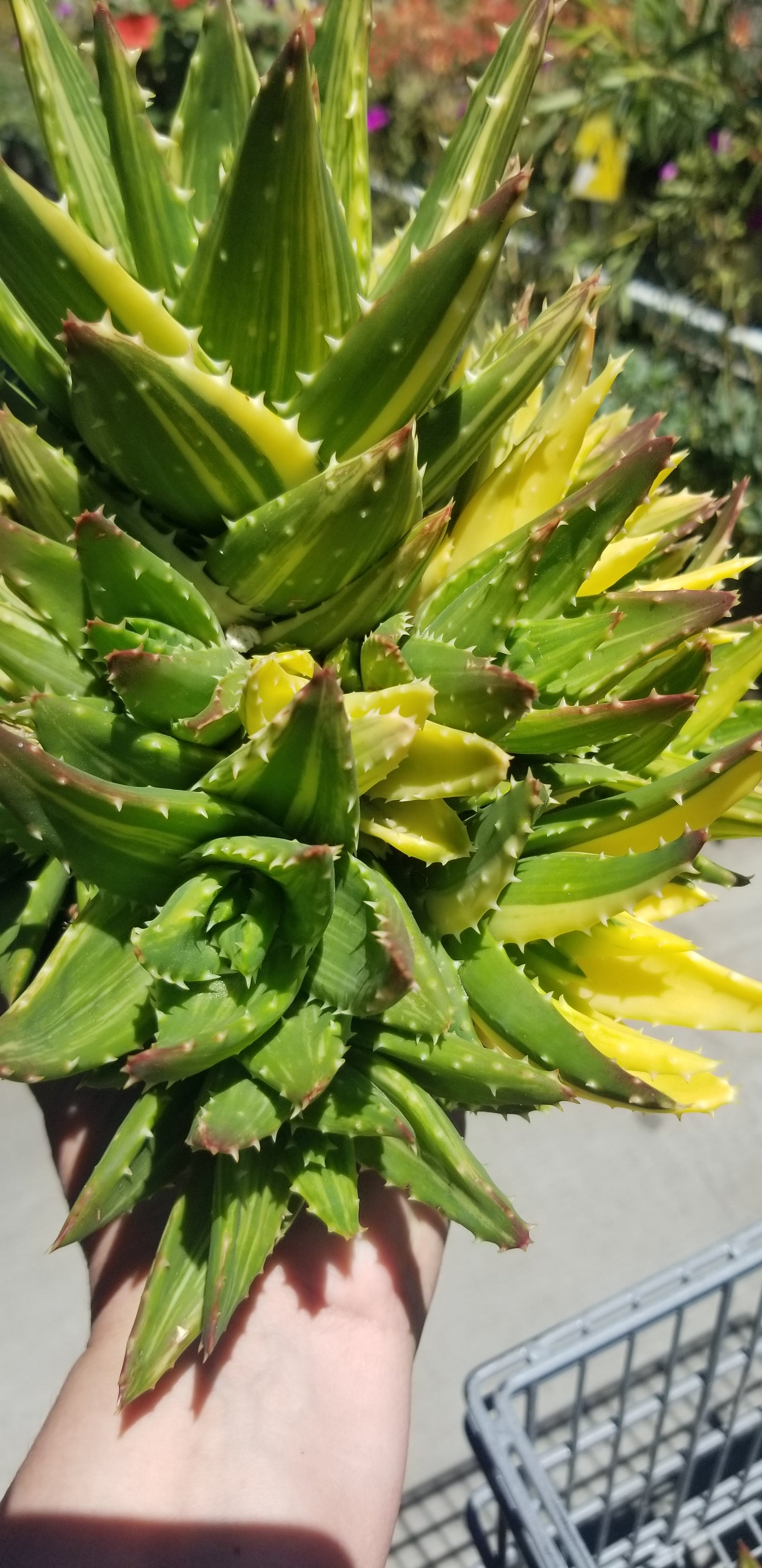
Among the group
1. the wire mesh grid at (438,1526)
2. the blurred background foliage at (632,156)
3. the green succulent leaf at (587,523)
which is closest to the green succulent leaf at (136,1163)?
the green succulent leaf at (587,523)

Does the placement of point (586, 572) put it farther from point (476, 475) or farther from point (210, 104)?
point (210, 104)

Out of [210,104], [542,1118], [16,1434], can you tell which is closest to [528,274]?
[542,1118]

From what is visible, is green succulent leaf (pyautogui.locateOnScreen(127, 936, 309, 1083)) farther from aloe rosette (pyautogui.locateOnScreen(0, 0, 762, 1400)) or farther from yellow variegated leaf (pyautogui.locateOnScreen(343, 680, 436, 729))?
yellow variegated leaf (pyautogui.locateOnScreen(343, 680, 436, 729))

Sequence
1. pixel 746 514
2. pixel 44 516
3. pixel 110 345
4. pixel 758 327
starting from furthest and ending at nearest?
pixel 758 327 < pixel 746 514 < pixel 44 516 < pixel 110 345

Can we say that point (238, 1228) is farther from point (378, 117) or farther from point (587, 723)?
point (378, 117)

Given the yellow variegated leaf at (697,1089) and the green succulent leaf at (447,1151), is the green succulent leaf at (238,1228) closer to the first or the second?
the green succulent leaf at (447,1151)

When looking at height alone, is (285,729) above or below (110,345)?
below
